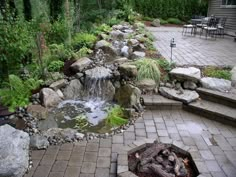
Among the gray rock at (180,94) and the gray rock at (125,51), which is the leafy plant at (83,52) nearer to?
the gray rock at (125,51)

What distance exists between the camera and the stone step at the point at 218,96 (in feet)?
13.4

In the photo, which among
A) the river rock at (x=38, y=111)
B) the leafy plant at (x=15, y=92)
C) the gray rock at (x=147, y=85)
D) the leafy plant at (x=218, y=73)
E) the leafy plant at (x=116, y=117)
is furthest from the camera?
the leafy plant at (x=218, y=73)

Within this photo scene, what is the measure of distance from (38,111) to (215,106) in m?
3.08

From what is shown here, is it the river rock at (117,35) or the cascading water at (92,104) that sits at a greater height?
the river rock at (117,35)

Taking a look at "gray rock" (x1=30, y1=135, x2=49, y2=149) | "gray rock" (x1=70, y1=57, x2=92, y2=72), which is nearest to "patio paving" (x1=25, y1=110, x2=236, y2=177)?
"gray rock" (x1=30, y1=135, x2=49, y2=149)

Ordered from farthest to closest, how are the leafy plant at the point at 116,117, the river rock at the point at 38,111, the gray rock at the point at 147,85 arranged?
the gray rock at the point at 147,85, the river rock at the point at 38,111, the leafy plant at the point at 116,117

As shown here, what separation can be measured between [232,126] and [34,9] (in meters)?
7.38

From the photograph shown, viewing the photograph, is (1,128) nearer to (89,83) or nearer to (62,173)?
(62,173)

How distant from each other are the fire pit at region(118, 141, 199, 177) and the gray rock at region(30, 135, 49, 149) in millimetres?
1065

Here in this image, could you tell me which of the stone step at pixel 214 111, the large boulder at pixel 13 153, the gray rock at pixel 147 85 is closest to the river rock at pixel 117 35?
the gray rock at pixel 147 85

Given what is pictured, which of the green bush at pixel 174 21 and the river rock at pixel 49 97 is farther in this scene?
the green bush at pixel 174 21

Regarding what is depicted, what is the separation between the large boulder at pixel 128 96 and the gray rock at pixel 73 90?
2.69 ft

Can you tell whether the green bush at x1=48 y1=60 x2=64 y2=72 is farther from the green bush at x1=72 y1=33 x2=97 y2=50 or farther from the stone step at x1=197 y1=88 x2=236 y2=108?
the stone step at x1=197 y1=88 x2=236 y2=108

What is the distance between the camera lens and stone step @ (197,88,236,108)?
13.4ft
